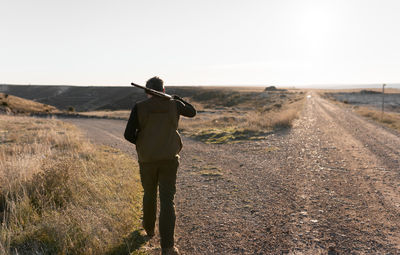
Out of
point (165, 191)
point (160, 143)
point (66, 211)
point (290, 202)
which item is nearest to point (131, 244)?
point (165, 191)

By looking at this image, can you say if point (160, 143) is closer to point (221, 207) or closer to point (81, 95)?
point (221, 207)

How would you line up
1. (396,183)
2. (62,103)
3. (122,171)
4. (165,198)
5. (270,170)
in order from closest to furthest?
(165,198), (396,183), (122,171), (270,170), (62,103)

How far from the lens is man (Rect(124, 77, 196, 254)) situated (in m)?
3.44

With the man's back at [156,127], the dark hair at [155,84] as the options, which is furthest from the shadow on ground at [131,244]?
the dark hair at [155,84]

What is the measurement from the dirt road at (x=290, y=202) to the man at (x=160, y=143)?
67 centimetres

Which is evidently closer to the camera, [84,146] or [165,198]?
[165,198]

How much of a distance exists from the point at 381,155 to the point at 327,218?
279 inches

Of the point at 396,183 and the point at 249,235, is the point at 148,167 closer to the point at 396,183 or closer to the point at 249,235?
the point at 249,235

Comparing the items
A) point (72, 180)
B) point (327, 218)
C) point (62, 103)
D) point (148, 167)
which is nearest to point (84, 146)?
point (72, 180)

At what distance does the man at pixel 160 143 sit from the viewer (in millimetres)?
3439

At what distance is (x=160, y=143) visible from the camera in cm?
346

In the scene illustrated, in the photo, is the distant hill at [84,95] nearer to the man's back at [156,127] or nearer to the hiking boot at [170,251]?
the man's back at [156,127]

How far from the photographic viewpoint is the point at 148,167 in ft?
11.6

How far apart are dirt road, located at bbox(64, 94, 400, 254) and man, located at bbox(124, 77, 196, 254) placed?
0.67 meters
